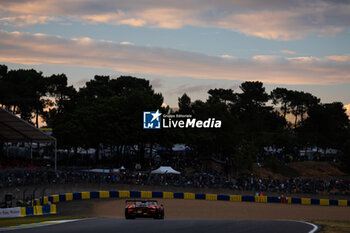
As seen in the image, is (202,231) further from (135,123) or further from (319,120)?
(319,120)

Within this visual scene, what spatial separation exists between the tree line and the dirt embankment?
23.0 metres

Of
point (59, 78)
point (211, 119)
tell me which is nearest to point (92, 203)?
point (211, 119)

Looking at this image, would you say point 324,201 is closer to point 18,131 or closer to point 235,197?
point 235,197

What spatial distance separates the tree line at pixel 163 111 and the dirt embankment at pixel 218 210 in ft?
75.6

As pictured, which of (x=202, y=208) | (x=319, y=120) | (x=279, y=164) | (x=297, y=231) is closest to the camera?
(x=297, y=231)

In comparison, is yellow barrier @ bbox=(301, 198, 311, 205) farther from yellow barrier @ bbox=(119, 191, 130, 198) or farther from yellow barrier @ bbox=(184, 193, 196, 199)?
yellow barrier @ bbox=(119, 191, 130, 198)

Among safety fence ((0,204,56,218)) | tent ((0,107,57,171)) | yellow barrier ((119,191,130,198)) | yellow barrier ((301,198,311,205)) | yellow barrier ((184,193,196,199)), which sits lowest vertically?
yellow barrier ((301,198,311,205))

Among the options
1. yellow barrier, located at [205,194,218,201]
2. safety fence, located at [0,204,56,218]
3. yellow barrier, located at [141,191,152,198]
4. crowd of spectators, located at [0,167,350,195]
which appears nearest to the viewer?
safety fence, located at [0,204,56,218]

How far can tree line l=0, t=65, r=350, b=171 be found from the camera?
75.3m

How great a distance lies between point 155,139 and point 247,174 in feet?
51.6

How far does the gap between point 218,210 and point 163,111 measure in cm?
3582

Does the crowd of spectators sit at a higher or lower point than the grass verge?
lower

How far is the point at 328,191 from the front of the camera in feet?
199

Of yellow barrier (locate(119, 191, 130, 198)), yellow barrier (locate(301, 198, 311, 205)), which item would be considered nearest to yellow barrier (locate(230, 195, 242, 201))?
yellow barrier (locate(301, 198, 311, 205))
